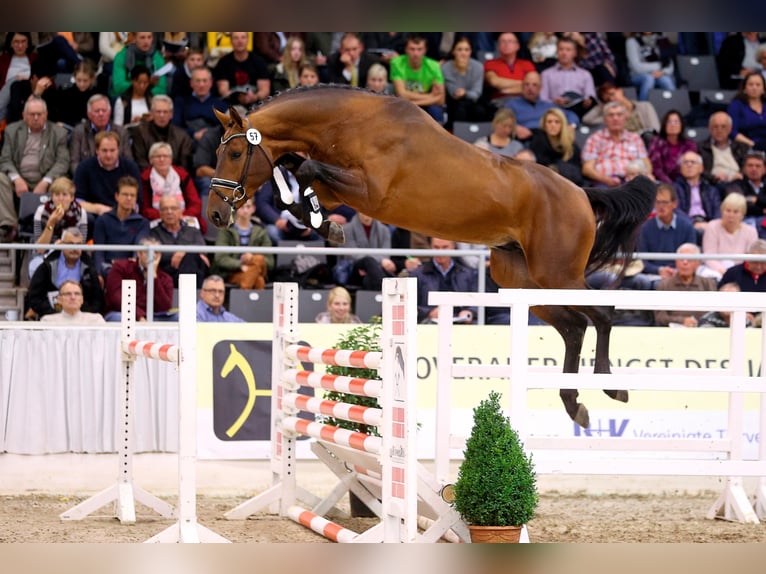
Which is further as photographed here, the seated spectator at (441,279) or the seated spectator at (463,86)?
the seated spectator at (463,86)

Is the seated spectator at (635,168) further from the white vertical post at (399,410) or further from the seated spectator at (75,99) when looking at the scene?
the white vertical post at (399,410)

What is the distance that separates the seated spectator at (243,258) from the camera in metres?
8.27

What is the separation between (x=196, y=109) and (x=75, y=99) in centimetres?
110

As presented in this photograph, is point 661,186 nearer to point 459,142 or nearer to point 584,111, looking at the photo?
point 584,111

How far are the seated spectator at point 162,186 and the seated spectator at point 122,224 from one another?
1.38 ft

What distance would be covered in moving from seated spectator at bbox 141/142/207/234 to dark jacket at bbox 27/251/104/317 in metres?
1.04

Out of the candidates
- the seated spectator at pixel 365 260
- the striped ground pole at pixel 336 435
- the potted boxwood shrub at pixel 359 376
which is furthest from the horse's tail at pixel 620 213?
the seated spectator at pixel 365 260

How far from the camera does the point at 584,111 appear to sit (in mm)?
10523

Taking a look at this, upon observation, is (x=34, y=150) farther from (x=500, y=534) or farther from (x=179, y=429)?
(x=500, y=534)

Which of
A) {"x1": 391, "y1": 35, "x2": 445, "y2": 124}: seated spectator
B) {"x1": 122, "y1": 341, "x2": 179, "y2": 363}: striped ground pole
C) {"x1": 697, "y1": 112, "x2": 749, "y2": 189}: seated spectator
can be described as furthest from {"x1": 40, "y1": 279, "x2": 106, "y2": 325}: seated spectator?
{"x1": 697, "y1": 112, "x2": 749, "y2": 189}: seated spectator

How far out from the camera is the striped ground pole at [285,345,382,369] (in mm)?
4610

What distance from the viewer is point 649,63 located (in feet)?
36.5
